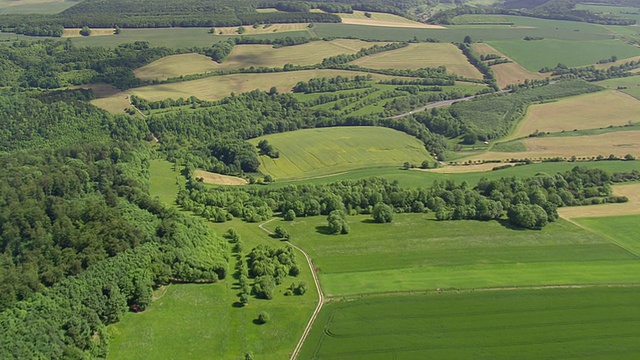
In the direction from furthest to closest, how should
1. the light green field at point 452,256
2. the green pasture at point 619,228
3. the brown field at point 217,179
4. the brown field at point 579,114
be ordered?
the brown field at point 579,114
the brown field at point 217,179
the green pasture at point 619,228
the light green field at point 452,256

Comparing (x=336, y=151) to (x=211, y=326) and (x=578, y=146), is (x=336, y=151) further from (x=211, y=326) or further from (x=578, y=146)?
(x=211, y=326)

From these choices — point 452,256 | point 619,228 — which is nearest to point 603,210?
point 619,228

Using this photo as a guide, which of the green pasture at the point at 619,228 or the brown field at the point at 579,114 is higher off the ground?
the brown field at the point at 579,114

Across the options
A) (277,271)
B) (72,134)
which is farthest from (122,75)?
(277,271)

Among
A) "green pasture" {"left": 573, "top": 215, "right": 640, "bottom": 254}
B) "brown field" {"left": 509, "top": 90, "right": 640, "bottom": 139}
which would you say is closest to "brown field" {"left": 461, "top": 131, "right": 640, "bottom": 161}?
"brown field" {"left": 509, "top": 90, "right": 640, "bottom": 139}

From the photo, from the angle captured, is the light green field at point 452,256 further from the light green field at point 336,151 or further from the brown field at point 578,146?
the brown field at point 578,146

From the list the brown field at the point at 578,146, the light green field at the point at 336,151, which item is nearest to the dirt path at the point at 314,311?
the light green field at the point at 336,151

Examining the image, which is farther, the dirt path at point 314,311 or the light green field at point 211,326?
the dirt path at point 314,311

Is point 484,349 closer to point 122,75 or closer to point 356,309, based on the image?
point 356,309
